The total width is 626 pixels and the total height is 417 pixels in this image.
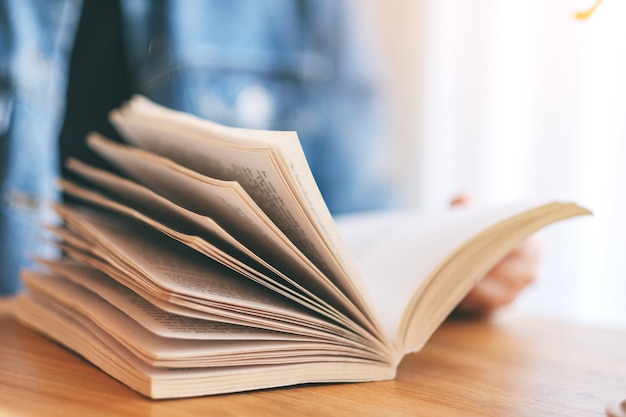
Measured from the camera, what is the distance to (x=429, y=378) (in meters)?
0.51

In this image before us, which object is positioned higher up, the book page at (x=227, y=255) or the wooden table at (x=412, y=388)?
the book page at (x=227, y=255)

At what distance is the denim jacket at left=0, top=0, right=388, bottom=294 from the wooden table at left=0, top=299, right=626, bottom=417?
1.02 feet

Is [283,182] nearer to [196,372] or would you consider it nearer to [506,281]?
[196,372]

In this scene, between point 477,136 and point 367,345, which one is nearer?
point 367,345

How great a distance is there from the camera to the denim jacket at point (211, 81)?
913mm

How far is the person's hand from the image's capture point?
0.75 m

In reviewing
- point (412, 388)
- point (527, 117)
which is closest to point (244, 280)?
point (412, 388)

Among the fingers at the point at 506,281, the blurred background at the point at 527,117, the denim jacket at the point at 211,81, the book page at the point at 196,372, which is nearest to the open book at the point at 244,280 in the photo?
the book page at the point at 196,372

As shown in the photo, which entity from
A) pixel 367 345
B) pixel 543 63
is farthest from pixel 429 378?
pixel 543 63

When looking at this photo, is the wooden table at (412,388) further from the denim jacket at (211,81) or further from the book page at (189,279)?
the denim jacket at (211,81)

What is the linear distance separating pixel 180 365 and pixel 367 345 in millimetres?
135

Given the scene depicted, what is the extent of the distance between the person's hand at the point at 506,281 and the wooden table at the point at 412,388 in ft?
0.29

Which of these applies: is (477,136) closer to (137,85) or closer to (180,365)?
(137,85)

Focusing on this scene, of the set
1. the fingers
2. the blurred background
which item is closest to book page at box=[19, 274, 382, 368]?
the fingers
